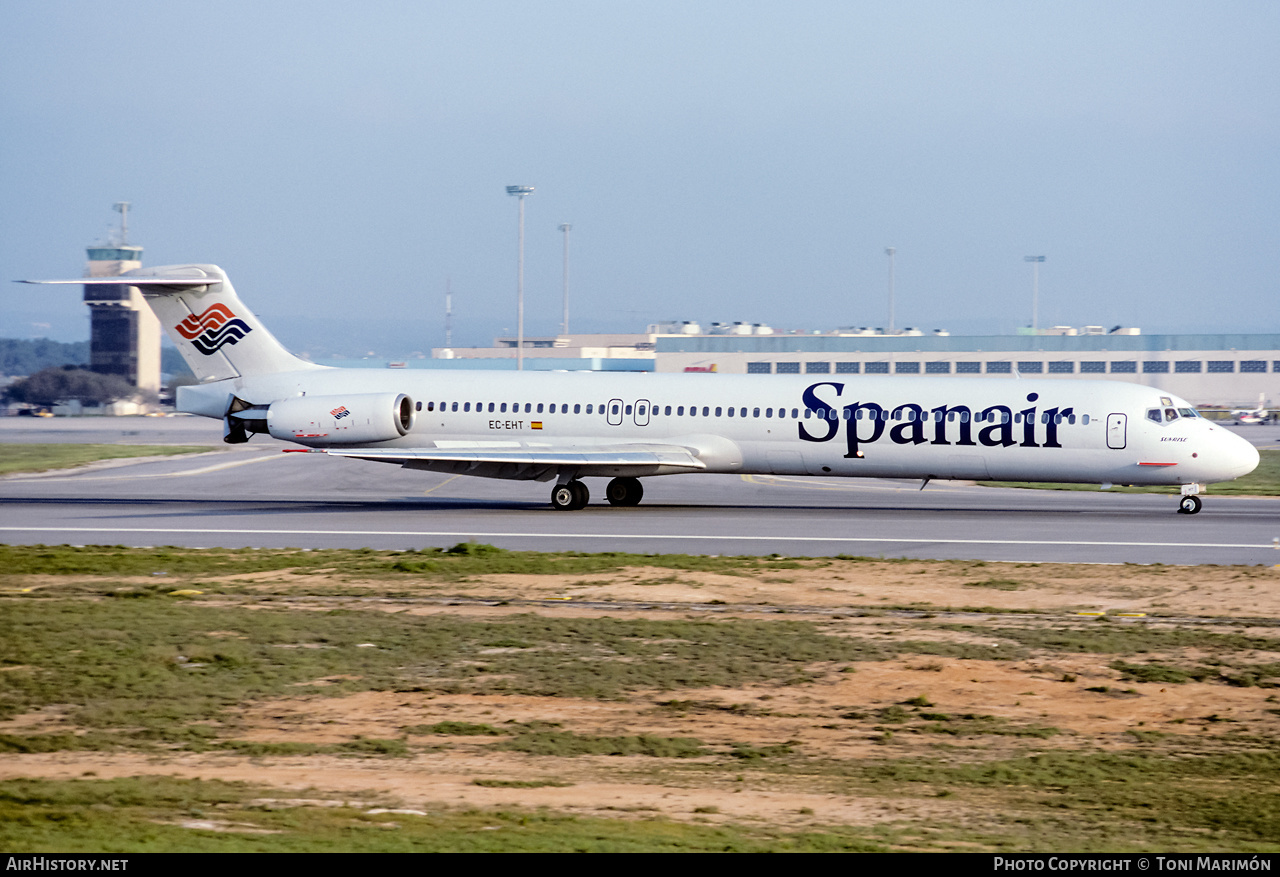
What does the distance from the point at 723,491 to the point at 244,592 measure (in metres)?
22.2

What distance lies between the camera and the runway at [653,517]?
24.4 meters

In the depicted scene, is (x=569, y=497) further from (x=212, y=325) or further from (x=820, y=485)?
(x=820, y=485)

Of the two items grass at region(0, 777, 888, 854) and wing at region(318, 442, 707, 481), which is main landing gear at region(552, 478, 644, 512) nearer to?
wing at region(318, 442, 707, 481)

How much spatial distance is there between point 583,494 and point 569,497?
406mm

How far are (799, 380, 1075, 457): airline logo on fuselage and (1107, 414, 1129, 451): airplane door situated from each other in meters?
0.90

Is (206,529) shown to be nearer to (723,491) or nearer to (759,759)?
(723,491)

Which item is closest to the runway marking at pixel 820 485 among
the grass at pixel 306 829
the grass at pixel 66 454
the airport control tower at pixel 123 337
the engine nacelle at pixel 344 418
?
the engine nacelle at pixel 344 418

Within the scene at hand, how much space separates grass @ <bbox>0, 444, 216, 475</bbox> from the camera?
1801 inches

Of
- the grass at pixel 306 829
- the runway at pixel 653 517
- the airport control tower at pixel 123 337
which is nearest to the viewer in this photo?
the grass at pixel 306 829

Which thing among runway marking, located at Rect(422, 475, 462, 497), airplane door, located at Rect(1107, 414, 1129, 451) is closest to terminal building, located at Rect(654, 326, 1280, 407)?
runway marking, located at Rect(422, 475, 462, 497)

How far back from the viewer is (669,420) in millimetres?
32250

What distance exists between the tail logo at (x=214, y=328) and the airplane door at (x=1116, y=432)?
21.4 m

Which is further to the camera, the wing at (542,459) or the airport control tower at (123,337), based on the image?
the airport control tower at (123,337)

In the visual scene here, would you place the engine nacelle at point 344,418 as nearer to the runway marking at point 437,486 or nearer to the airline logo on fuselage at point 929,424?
the runway marking at point 437,486
